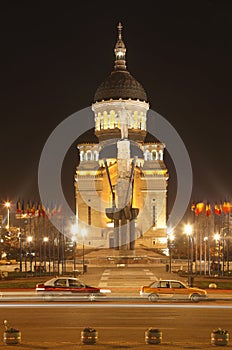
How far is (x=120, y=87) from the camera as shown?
127m

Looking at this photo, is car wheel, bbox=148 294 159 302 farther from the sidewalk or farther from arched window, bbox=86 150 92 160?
arched window, bbox=86 150 92 160

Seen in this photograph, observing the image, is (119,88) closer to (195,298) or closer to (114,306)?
(195,298)

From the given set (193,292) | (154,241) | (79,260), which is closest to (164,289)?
(193,292)

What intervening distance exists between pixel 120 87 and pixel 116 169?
17.8m

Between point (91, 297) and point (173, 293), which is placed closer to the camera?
point (173, 293)

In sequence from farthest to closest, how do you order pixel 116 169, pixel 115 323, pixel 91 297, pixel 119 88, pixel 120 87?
pixel 120 87 < pixel 119 88 < pixel 116 169 < pixel 91 297 < pixel 115 323

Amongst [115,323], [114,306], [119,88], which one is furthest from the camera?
[119,88]

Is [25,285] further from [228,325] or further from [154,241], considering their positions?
[154,241]

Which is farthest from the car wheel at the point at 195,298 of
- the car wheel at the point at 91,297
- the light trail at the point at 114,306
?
the car wheel at the point at 91,297

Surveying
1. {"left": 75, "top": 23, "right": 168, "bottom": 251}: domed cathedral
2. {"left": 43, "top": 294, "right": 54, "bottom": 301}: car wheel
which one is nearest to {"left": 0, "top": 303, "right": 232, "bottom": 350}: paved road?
{"left": 43, "top": 294, "right": 54, "bottom": 301}: car wheel

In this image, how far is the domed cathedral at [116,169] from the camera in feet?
383

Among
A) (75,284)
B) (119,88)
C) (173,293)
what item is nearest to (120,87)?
(119,88)

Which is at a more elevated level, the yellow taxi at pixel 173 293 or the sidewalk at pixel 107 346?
the yellow taxi at pixel 173 293

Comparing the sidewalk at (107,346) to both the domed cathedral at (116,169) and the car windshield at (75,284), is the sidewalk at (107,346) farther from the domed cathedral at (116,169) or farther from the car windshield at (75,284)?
the domed cathedral at (116,169)
